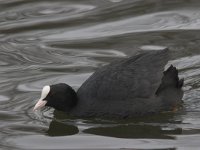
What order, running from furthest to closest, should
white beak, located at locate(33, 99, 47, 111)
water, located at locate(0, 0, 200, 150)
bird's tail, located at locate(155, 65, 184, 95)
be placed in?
bird's tail, located at locate(155, 65, 184, 95) → white beak, located at locate(33, 99, 47, 111) → water, located at locate(0, 0, 200, 150)

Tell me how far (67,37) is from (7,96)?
8.00ft

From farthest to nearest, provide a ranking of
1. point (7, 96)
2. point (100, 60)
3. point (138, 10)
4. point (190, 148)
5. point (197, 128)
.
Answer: point (138, 10) < point (100, 60) < point (7, 96) < point (197, 128) < point (190, 148)

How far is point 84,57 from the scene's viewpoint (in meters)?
10.9

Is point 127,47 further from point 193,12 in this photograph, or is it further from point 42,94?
point 42,94

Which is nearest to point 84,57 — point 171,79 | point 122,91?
point 171,79

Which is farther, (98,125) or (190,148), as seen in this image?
(98,125)

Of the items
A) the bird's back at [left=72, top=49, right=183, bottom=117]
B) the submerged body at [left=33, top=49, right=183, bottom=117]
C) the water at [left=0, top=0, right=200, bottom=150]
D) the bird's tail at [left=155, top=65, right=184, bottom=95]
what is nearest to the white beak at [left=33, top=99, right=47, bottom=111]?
the submerged body at [left=33, top=49, right=183, bottom=117]

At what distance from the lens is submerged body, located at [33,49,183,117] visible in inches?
351

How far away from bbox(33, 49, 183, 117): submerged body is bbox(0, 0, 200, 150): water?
0.11m

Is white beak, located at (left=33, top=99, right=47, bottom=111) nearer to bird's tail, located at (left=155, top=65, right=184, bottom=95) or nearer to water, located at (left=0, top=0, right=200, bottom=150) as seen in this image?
water, located at (left=0, top=0, right=200, bottom=150)

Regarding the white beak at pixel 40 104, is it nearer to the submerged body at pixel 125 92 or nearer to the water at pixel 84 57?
the submerged body at pixel 125 92

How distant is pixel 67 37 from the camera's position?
11945 mm

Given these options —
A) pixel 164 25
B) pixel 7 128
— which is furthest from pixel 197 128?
pixel 164 25

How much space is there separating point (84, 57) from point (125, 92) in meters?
2.10
